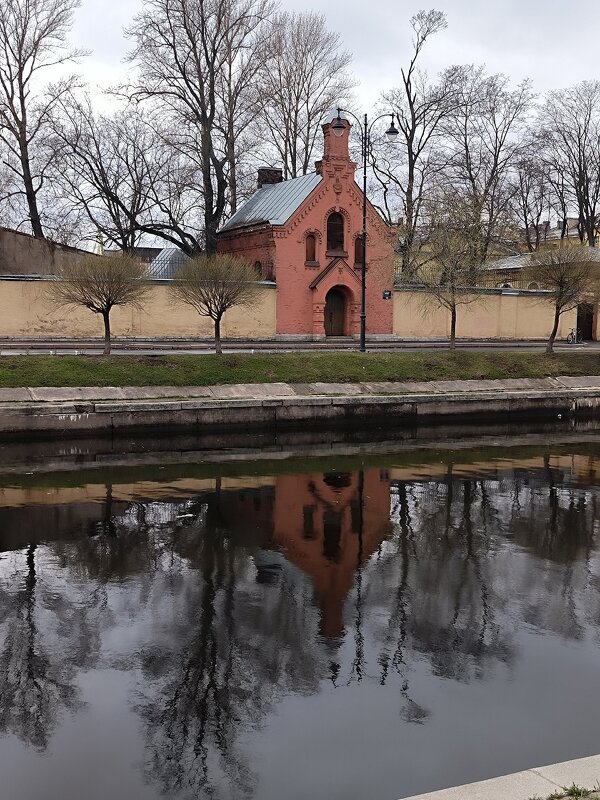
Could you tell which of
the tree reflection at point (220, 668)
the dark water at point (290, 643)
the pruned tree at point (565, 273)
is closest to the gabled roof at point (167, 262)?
the pruned tree at point (565, 273)

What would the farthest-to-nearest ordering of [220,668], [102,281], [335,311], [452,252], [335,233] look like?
[335,311], [335,233], [452,252], [102,281], [220,668]

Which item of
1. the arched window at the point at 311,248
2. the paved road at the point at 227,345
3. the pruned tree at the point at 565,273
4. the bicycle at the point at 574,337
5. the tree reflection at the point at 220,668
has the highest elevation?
the arched window at the point at 311,248

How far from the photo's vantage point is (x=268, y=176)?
4956 centimetres

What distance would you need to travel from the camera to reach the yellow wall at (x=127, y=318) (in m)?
35.4

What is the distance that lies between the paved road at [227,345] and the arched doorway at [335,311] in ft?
6.68

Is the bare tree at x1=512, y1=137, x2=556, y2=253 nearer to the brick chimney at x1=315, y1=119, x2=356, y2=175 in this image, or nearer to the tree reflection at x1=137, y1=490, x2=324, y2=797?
the brick chimney at x1=315, y1=119, x2=356, y2=175

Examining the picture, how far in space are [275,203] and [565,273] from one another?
17.3 m

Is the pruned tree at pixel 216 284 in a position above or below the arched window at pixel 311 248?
below

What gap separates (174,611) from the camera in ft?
31.7

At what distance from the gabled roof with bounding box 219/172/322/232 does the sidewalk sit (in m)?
37.7

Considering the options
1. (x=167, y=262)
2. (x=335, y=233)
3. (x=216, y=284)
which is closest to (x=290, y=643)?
(x=216, y=284)

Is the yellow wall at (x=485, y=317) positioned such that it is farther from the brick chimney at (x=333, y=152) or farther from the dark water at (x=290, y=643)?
the dark water at (x=290, y=643)

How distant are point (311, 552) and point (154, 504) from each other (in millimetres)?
4062

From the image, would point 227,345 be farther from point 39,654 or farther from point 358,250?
point 39,654
